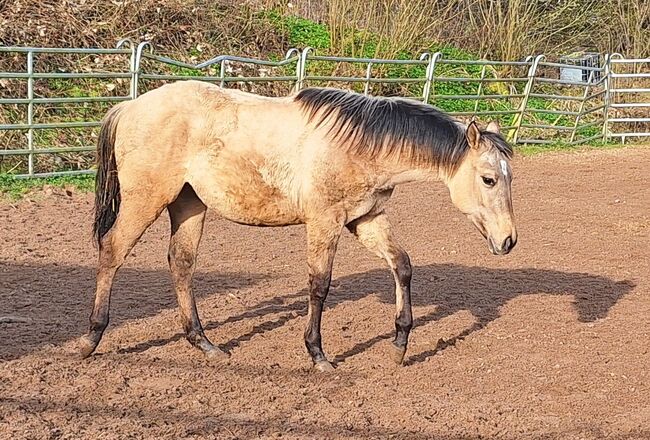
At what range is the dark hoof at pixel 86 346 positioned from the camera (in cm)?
500

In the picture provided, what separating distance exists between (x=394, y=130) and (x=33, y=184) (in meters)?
6.25

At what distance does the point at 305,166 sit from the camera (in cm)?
497

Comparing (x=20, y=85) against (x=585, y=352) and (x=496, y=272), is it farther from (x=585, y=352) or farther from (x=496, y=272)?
(x=585, y=352)

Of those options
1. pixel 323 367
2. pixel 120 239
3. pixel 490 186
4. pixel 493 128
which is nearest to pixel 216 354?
pixel 323 367

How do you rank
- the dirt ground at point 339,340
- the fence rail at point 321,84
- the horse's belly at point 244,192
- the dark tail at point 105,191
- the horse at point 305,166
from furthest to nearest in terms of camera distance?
the fence rail at point 321,84 → the dark tail at point 105,191 → the horse's belly at point 244,192 → the horse at point 305,166 → the dirt ground at point 339,340

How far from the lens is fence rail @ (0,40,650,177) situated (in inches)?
430

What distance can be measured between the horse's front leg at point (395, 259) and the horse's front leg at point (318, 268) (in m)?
0.28

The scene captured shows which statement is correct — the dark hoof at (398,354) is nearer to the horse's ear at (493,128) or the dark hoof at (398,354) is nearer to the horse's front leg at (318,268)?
the horse's front leg at (318,268)

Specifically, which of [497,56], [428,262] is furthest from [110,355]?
[497,56]

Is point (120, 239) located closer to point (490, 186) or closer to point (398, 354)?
point (398, 354)

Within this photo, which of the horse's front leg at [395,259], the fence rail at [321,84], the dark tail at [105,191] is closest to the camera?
the horse's front leg at [395,259]

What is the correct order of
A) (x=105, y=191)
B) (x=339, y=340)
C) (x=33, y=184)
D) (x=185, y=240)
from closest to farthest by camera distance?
(x=105, y=191)
(x=185, y=240)
(x=339, y=340)
(x=33, y=184)

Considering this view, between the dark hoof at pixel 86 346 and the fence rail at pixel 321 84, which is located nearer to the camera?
the dark hoof at pixel 86 346

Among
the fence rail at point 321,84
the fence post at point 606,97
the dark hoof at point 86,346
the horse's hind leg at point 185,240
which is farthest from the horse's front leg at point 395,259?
the fence post at point 606,97
